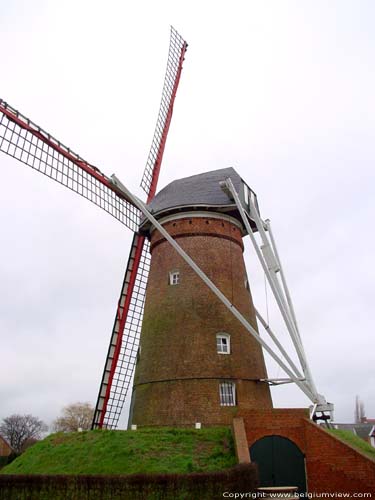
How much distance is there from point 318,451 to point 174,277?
7910mm

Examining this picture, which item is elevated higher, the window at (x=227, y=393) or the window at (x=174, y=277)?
the window at (x=174, y=277)

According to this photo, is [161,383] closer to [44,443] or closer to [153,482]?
[44,443]

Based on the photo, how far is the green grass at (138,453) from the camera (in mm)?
11891

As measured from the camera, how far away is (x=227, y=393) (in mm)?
15680

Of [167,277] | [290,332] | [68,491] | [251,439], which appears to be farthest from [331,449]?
[167,277]

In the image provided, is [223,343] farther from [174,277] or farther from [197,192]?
[197,192]

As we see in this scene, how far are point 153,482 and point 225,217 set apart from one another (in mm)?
11103

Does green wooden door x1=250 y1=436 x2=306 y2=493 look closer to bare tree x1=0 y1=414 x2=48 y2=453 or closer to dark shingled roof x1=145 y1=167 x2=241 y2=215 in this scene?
dark shingled roof x1=145 y1=167 x2=241 y2=215

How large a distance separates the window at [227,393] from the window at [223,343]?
1114 mm

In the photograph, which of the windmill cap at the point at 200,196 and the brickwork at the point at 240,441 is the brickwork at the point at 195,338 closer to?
the windmill cap at the point at 200,196

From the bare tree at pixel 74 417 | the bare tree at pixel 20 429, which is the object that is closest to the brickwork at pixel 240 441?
the bare tree at pixel 74 417

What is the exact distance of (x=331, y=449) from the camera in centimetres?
1230

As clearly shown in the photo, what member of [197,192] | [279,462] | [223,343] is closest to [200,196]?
[197,192]

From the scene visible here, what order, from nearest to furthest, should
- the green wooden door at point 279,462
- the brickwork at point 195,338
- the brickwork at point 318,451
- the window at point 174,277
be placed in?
the brickwork at point 318,451
the green wooden door at point 279,462
the brickwork at point 195,338
the window at point 174,277
